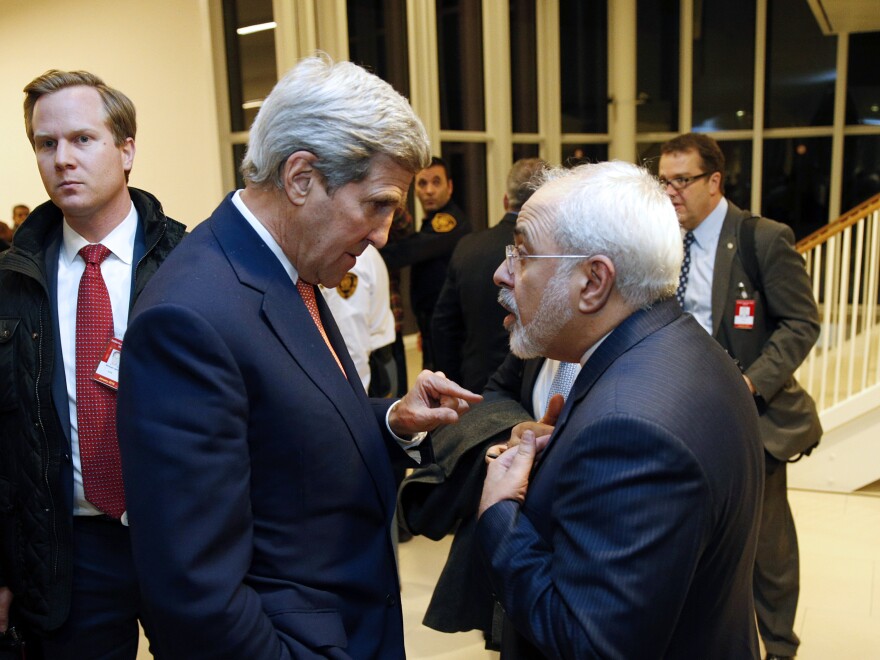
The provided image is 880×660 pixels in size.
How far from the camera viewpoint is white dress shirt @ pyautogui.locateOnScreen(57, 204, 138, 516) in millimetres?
1697

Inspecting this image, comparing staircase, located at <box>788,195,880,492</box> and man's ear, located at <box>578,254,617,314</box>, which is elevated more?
man's ear, located at <box>578,254,617,314</box>

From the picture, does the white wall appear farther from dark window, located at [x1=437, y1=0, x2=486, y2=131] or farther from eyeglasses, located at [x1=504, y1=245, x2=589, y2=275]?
eyeglasses, located at [x1=504, y1=245, x2=589, y2=275]

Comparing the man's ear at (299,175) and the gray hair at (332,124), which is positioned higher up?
the gray hair at (332,124)

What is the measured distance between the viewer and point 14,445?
1.68 metres

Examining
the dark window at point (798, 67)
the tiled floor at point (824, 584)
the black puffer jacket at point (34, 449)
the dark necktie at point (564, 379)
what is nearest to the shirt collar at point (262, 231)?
the black puffer jacket at point (34, 449)

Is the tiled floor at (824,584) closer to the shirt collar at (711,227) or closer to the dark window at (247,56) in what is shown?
the shirt collar at (711,227)

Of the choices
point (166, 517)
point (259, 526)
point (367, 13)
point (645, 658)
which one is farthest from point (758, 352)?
point (367, 13)

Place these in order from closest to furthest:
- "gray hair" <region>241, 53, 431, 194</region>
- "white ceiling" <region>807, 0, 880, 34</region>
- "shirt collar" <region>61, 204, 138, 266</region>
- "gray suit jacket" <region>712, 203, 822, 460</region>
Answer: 1. "gray hair" <region>241, 53, 431, 194</region>
2. "shirt collar" <region>61, 204, 138, 266</region>
3. "gray suit jacket" <region>712, 203, 822, 460</region>
4. "white ceiling" <region>807, 0, 880, 34</region>

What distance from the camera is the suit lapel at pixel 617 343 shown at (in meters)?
1.26

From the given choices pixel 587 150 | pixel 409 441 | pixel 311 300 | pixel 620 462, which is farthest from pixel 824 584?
pixel 587 150

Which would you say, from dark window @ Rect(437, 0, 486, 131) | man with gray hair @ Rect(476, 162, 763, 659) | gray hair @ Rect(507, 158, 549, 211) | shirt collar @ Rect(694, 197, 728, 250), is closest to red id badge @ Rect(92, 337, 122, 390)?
man with gray hair @ Rect(476, 162, 763, 659)

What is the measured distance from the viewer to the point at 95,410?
1688mm

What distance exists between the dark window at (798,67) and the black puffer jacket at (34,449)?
1058cm

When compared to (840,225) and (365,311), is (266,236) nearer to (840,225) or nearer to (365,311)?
(365,311)
